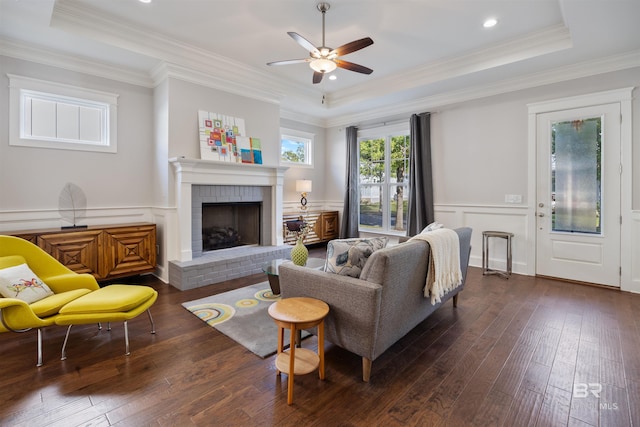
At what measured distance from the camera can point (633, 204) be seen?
373 centimetres

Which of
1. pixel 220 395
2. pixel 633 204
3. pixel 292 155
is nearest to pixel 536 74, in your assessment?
pixel 633 204

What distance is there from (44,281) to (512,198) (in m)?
5.69

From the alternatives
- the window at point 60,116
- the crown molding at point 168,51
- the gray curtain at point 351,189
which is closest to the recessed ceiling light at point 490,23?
the crown molding at point 168,51

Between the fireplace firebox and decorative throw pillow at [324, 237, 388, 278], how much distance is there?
3140mm

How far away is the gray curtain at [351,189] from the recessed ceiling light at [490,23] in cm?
324

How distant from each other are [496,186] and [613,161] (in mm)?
1335

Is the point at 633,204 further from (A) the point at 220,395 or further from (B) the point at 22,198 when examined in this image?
(B) the point at 22,198

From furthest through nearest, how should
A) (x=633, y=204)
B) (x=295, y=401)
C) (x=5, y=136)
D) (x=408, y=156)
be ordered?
1. (x=408, y=156)
2. (x=633, y=204)
3. (x=5, y=136)
4. (x=295, y=401)

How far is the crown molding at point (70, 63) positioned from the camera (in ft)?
11.3

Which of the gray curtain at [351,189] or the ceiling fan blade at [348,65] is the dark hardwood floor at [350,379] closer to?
the ceiling fan blade at [348,65]

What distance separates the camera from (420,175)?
5.43 m

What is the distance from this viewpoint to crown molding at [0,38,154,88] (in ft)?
11.3

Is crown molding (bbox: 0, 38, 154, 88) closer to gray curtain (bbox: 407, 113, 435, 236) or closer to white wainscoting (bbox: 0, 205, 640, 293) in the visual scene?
white wainscoting (bbox: 0, 205, 640, 293)

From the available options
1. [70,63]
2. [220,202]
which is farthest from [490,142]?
[70,63]
